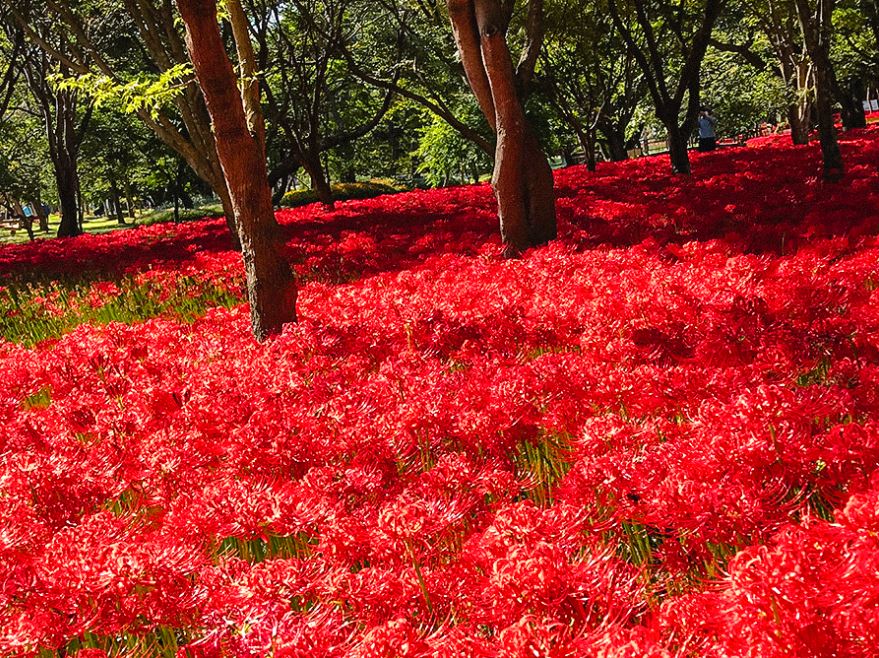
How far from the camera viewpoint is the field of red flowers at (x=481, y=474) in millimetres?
1812

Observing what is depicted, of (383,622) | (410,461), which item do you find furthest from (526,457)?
(383,622)

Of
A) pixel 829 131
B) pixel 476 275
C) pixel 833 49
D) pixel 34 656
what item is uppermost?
pixel 833 49

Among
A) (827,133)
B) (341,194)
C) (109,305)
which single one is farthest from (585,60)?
(109,305)

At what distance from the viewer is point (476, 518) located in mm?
2602

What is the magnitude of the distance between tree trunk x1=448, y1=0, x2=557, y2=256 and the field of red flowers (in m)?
2.58

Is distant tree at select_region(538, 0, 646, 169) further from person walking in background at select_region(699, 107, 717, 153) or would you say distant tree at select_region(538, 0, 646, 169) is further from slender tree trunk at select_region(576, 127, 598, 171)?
person walking in background at select_region(699, 107, 717, 153)

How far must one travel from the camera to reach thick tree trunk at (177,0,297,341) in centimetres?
556

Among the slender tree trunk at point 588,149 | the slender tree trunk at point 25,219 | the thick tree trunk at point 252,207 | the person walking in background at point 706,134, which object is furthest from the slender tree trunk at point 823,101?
the slender tree trunk at point 25,219

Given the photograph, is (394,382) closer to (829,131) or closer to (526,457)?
(526,457)

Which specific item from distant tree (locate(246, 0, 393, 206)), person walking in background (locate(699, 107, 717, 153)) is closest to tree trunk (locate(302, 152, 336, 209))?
distant tree (locate(246, 0, 393, 206))

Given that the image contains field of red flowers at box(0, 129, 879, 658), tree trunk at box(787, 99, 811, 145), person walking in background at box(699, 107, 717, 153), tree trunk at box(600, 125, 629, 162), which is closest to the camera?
field of red flowers at box(0, 129, 879, 658)

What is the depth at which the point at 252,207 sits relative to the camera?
590 cm

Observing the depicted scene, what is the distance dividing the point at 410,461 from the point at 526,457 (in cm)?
50

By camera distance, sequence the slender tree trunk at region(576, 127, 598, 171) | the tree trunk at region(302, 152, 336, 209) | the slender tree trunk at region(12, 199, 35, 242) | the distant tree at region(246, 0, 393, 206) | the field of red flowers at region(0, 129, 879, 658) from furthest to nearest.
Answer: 1. the slender tree trunk at region(12, 199, 35, 242)
2. the slender tree trunk at region(576, 127, 598, 171)
3. the tree trunk at region(302, 152, 336, 209)
4. the distant tree at region(246, 0, 393, 206)
5. the field of red flowers at region(0, 129, 879, 658)
